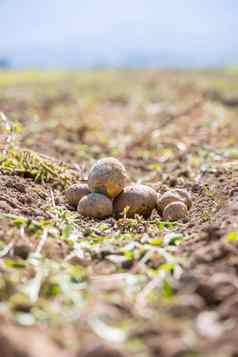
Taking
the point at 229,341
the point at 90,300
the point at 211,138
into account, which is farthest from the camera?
the point at 211,138

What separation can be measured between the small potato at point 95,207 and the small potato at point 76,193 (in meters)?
0.20

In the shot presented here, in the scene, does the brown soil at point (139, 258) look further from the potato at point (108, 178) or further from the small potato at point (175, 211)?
the potato at point (108, 178)

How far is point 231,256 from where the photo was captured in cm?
291

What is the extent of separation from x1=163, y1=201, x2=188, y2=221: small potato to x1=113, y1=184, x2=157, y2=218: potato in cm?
18

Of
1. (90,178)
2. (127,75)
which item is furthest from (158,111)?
(127,75)

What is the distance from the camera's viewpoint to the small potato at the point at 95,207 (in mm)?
4305

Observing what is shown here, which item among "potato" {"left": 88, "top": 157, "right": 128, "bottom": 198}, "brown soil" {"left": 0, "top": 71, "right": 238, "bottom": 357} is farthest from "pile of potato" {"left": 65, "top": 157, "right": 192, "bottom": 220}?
"brown soil" {"left": 0, "top": 71, "right": 238, "bottom": 357}

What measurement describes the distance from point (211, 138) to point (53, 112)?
15.5 ft

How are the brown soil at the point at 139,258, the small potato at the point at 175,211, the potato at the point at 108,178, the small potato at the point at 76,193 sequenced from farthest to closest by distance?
the small potato at the point at 76,193, the potato at the point at 108,178, the small potato at the point at 175,211, the brown soil at the point at 139,258

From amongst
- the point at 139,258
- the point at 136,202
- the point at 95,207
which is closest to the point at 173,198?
the point at 136,202

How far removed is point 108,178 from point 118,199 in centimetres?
21

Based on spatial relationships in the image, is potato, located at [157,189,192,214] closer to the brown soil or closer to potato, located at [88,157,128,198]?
the brown soil

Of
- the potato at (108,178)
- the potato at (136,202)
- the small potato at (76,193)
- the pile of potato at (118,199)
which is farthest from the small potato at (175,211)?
the small potato at (76,193)

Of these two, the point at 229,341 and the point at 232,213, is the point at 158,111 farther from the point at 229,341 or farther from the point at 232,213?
the point at 229,341
